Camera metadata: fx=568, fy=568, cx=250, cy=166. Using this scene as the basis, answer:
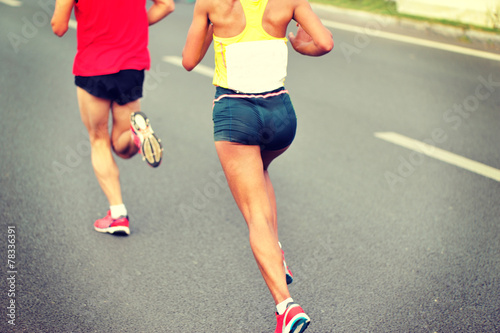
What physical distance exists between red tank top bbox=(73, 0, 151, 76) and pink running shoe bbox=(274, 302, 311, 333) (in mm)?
2061

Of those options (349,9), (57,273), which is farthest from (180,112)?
(349,9)

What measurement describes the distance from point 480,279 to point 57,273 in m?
2.81

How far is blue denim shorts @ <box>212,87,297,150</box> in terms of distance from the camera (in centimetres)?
296

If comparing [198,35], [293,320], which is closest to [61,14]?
[198,35]

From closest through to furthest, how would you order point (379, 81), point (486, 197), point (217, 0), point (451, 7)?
1. point (217, 0)
2. point (486, 197)
3. point (379, 81)
4. point (451, 7)

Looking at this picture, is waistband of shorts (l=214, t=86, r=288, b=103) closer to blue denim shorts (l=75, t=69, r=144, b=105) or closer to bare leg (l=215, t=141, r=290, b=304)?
bare leg (l=215, t=141, r=290, b=304)

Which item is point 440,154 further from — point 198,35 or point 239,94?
point 198,35

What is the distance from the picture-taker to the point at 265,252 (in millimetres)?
2949

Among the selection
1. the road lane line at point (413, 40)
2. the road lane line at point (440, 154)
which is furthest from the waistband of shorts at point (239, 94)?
the road lane line at point (413, 40)

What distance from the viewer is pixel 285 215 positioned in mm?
4578

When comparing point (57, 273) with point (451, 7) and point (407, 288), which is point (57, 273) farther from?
point (451, 7)

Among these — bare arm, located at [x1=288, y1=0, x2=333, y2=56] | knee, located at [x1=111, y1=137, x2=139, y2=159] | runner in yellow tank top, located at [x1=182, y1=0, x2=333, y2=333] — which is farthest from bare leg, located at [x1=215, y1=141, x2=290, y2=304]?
knee, located at [x1=111, y1=137, x2=139, y2=159]

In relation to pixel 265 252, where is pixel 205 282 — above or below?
below

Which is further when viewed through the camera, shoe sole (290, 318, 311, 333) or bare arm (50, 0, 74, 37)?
bare arm (50, 0, 74, 37)
